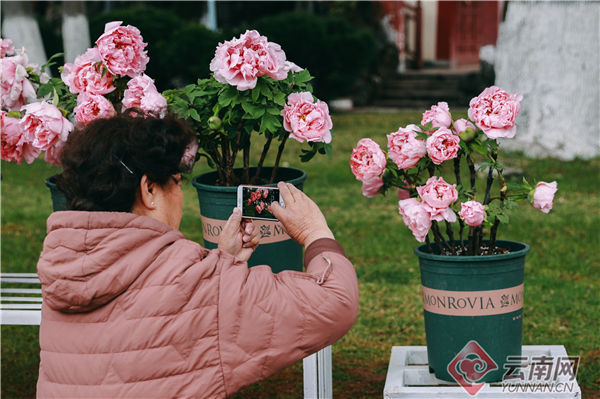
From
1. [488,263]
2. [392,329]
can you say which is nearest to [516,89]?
[392,329]

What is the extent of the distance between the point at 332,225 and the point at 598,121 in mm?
4628

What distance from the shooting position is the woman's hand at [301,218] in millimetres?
2053

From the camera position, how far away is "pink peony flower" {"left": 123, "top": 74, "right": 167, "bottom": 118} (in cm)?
267

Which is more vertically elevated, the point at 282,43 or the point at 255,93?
the point at 255,93

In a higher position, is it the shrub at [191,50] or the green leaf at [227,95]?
the green leaf at [227,95]

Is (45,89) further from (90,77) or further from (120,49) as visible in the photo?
(120,49)

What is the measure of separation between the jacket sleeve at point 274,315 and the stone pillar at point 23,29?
1074cm

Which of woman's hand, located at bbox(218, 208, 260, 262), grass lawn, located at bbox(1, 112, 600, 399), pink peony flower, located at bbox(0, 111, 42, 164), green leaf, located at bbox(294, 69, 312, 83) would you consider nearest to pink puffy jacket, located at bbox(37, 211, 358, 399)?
woman's hand, located at bbox(218, 208, 260, 262)

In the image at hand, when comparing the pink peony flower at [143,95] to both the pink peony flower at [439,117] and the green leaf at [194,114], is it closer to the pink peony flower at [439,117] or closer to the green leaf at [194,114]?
the green leaf at [194,114]

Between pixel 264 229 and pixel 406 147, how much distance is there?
0.60 metres

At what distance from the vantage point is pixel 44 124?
2.83 m

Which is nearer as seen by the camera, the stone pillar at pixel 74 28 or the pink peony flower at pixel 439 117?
the pink peony flower at pixel 439 117

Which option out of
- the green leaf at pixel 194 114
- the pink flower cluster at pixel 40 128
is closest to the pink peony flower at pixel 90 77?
the pink flower cluster at pixel 40 128

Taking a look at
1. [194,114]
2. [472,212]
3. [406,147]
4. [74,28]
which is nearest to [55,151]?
[194,114]
